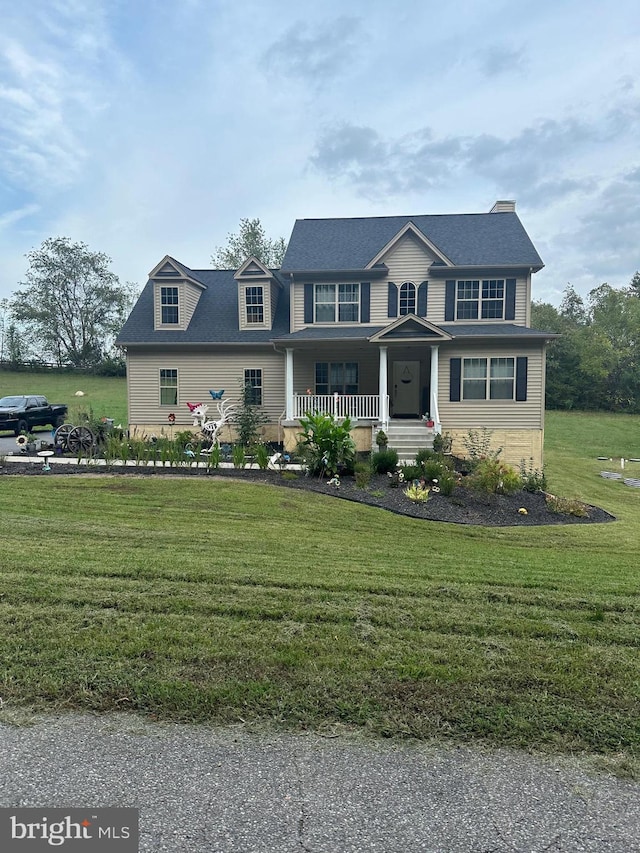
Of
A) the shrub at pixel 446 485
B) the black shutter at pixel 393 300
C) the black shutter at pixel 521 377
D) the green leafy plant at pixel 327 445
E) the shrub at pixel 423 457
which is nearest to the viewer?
the shrub at pixel 446 485

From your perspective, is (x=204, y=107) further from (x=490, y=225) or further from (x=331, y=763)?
(x=331, y=763)

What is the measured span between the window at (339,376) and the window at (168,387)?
5116 mm

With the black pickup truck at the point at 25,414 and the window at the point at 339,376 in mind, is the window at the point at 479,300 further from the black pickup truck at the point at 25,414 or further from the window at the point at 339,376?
the black pickup truck at the point at 25,414

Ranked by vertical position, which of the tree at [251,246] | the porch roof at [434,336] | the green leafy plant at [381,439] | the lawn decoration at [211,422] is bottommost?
the green leafy plant at [381,439]

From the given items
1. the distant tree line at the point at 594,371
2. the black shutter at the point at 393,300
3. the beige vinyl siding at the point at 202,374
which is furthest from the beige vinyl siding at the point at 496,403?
the distant tree line at the point at 594,371

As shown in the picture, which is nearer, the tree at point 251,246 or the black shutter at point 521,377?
the black shutter at point 521,377

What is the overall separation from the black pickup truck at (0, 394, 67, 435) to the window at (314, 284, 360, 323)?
474 inches

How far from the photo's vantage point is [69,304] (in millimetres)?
44562

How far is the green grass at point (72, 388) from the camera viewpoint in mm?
30188

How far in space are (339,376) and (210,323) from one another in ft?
16.7

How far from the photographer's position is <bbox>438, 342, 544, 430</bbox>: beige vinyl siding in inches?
616

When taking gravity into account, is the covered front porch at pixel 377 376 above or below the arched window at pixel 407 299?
below
